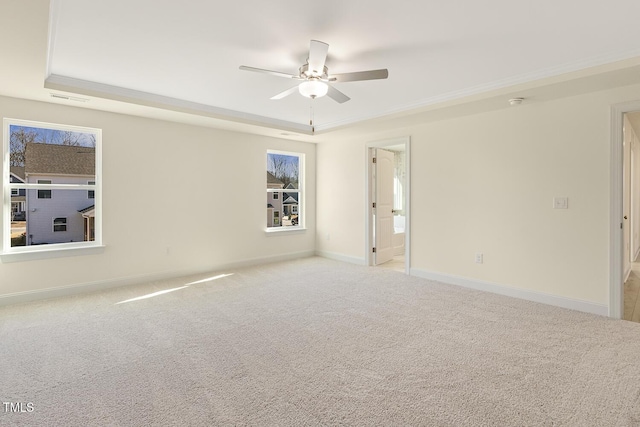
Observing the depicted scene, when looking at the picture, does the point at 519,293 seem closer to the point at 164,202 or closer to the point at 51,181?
the point at 164,202

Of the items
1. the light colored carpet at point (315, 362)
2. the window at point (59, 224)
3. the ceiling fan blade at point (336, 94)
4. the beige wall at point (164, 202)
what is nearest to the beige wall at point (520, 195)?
the light colored carpet at point (315, 362)

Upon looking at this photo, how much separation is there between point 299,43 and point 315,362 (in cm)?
Answer: 250

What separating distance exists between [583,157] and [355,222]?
3.43 m

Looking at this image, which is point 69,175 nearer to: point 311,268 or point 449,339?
point 311,268

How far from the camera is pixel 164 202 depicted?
4.83m

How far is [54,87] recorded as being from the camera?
340cm

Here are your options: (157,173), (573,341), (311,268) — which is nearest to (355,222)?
(311,268)

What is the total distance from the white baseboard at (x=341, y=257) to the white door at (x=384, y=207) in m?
0.30

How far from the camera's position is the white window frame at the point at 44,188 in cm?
372

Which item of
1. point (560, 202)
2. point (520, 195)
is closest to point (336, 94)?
point (520, 195)

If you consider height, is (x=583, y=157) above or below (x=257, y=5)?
below

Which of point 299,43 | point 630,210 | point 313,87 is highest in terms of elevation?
point 299,43

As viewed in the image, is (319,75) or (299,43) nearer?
(299,43)

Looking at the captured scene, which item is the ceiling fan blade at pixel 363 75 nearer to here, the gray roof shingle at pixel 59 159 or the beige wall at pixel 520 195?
the beige wall at pixel 520 195
